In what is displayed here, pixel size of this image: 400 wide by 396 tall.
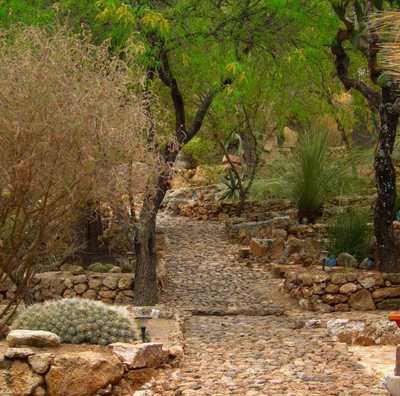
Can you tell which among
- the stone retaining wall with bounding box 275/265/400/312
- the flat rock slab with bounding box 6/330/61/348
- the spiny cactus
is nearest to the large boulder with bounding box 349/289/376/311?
the stone retaining wall with bounding box 275/265/400/312

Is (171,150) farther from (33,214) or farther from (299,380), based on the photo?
(299,380)

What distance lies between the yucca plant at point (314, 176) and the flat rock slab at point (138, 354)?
33.7ft

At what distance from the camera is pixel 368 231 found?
637 inches

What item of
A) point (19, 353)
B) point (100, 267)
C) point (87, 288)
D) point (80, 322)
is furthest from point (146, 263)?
point (19, 353)

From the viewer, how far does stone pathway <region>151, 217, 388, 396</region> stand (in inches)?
334

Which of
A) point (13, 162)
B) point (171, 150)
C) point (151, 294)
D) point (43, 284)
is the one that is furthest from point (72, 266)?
point (13, 162)

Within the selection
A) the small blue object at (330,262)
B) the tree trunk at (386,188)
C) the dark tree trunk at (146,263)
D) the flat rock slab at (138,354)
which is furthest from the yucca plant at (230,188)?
the flat rock slab at (138,354)

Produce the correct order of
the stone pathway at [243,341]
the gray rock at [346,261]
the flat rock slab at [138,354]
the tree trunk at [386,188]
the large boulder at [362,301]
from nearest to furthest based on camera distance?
1. the stone pathway at [243,341]
2. the flat rock slab at [138,354]
3. the large boulder at [362,301]
4. the tree trunk at [386,188]
5. the gray rock at [346,261]

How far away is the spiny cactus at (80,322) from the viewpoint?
9516mm

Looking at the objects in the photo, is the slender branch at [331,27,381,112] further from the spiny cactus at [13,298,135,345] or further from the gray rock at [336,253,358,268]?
the spiny cactus at [13,298,135,345]

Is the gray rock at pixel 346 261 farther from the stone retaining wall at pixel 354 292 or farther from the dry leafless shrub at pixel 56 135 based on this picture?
the dry leafless shrub at pixel 56 135

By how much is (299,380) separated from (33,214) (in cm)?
385

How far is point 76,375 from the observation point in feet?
Result: 28.0

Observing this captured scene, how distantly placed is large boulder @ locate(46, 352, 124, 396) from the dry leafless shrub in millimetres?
2073
